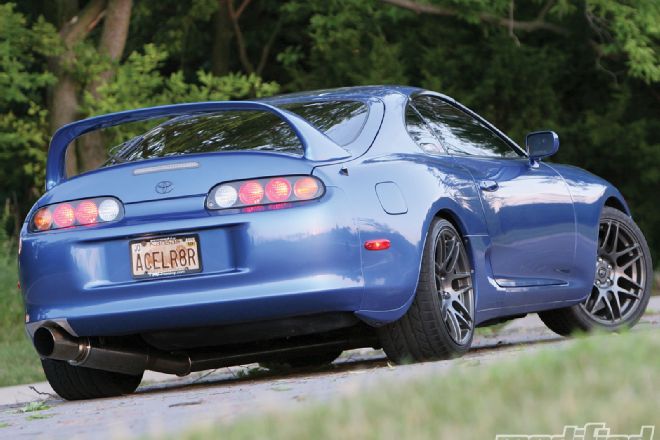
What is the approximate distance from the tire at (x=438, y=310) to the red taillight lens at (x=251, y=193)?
0.89 meters

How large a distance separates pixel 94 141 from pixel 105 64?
0.93 meters

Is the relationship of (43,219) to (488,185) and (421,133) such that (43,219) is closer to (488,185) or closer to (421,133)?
(421,133)

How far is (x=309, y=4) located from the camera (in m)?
22.3

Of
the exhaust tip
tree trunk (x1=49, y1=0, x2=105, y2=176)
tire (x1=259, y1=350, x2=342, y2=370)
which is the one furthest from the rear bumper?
tree trunk (x1=49, y1=0, x2=105, y2=176)

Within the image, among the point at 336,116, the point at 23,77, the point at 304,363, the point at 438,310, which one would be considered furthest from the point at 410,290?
the point at 23,77

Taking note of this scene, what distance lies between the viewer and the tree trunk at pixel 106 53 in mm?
18531

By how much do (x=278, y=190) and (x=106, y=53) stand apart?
12.1 m

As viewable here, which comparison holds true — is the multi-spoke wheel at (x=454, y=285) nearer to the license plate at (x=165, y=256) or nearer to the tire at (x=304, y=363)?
the license plate at (x=165, y=256)

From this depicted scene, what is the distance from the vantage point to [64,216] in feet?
24.1

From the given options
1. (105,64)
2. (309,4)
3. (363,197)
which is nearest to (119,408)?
(363,197)

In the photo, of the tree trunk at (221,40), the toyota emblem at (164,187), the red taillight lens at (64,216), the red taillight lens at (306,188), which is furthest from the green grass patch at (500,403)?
the tree trunk at (221,40)

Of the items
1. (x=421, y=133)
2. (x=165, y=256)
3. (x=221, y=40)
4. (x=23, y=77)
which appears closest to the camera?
(x=165, y=256)

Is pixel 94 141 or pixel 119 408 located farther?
pixel 94 141

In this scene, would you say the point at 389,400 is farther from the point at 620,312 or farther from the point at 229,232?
the point at 620,312
